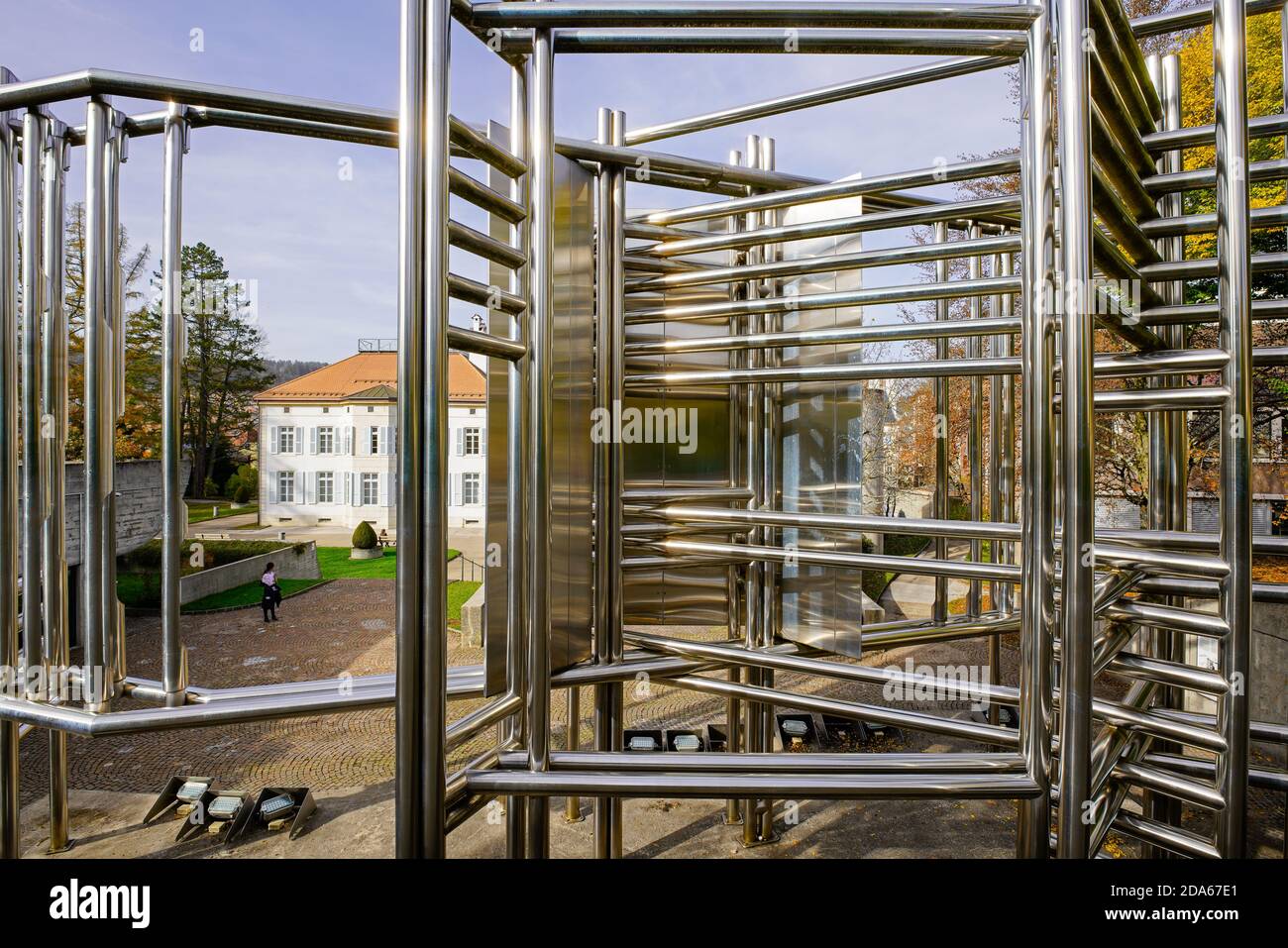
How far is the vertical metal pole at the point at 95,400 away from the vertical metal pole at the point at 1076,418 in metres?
3.37

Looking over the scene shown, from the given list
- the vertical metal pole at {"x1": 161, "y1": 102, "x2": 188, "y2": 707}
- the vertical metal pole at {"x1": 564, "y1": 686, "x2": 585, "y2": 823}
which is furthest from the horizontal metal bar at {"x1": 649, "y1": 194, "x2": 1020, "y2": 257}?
the vertical metal pole at {"x1": 564, "y1": 686, "x2": 585, "y2": 823}

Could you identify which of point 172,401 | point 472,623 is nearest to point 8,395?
point 172,401

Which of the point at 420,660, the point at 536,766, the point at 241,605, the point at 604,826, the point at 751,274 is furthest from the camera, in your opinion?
the point at 241,605

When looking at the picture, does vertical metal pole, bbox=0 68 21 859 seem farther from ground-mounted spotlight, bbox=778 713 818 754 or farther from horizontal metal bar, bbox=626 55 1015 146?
ground-mounted spotlight, bbox=778 713 818 754

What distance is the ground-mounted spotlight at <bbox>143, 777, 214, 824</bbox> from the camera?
4.28 metres

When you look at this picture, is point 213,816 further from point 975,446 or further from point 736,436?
point 975,446

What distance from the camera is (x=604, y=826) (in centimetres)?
344

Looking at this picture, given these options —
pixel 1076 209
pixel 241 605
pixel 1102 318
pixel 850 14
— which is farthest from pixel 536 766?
pixel 241 605

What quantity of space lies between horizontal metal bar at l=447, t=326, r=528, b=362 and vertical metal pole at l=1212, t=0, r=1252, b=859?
6.09 ft

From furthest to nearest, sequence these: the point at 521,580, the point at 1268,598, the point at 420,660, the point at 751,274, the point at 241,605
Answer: the point at 241,605 → the point at 751,274 → the point at 1268,598 → the point at 521,580 → the point at 420,660

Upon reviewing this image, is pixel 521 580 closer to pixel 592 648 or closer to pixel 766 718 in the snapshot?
pixel 592 648

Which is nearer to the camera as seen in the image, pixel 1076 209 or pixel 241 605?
pixel 1076 209

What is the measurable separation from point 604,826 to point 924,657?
21.9 feet

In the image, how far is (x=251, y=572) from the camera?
13.1 m
